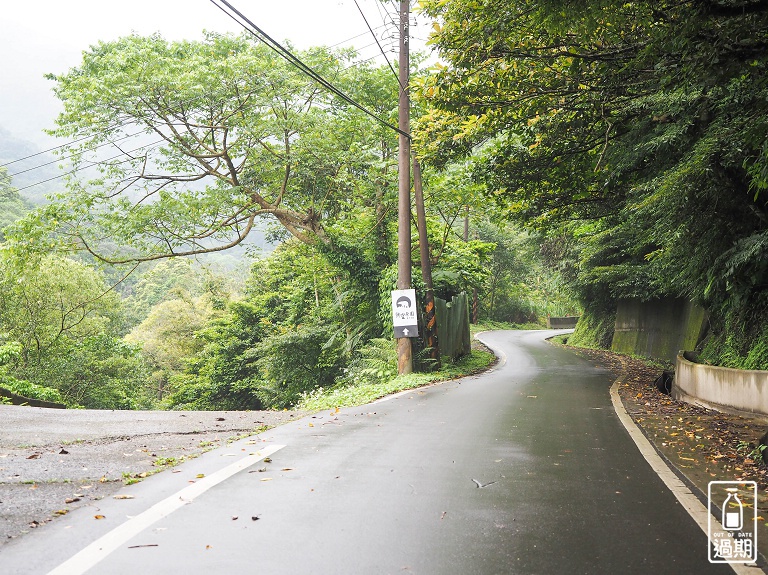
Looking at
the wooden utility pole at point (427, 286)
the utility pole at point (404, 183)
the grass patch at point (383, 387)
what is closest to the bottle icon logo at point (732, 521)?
the grass patch at point (383, 387)

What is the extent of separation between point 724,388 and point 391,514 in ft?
25.8

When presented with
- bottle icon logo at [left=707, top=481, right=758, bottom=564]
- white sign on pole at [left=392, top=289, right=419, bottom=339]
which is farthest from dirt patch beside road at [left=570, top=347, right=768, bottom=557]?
white sign on pole at [left=392, top=289, right=419, bottom=339]

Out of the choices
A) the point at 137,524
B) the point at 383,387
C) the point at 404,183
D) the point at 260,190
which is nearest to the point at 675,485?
the point at 137,524

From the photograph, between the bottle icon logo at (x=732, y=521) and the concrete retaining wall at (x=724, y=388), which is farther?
the concrete retaining wall at (x=724, y=388)

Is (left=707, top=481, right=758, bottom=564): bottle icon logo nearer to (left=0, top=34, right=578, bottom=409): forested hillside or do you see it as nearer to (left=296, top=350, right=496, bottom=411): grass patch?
(left=296, top=350, right=496, bottom=411): grass patch

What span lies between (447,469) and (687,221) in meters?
7.57

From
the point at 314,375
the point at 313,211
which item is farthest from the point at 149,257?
the point at 314,375

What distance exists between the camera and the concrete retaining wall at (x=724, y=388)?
9.10m

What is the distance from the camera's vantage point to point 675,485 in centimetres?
567

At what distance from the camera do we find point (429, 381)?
16.4 metres

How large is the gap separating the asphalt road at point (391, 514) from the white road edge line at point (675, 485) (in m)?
0.10

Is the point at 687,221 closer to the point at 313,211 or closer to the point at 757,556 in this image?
the point at 757,556

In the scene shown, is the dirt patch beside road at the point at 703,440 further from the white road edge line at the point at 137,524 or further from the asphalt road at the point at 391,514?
the white road edge line at the point at 137,524

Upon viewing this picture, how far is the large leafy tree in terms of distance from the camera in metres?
18.7
